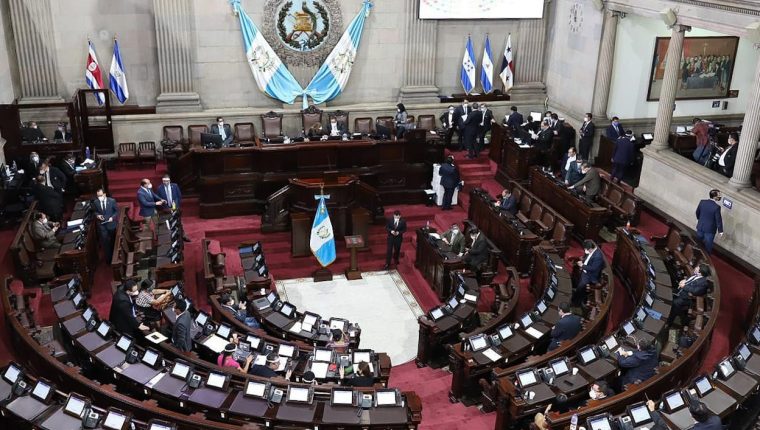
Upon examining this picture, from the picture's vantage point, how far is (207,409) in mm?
9094

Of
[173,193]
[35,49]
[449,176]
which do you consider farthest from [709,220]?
[35,49]

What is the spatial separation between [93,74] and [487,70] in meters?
9.79

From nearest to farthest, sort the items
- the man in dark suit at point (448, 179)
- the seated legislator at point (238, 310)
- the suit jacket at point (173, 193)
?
1. the seated legislator at point (238, 310)
2. the suit jacket at point (173, 193)
3. the man in dark suit at point (448, 179)

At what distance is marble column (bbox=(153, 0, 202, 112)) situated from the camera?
17953mm

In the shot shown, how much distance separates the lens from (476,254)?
1384 centimetres

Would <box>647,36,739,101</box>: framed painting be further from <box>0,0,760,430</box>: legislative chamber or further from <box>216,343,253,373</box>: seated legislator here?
<box>216,343,253,373</box>: seated legislator

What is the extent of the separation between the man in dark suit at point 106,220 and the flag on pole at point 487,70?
10.4m

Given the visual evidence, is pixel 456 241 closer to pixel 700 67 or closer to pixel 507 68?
pixel 507 68

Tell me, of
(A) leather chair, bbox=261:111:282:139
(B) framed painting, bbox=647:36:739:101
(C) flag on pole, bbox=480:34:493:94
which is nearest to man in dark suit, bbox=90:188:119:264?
(A) leather chair, bbox=261:111:282:139

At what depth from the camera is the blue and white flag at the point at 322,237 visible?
14.6m

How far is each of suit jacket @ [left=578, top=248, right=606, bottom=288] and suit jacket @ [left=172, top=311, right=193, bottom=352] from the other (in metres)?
6.39

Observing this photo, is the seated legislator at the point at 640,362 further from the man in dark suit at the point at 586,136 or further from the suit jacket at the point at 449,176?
the man in dark suit at the point at 586,136

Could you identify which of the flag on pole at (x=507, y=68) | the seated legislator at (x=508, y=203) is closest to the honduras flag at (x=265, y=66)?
the flag on pole at (x=507, y=68)

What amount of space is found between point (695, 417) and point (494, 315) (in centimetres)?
420
